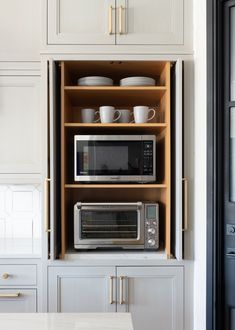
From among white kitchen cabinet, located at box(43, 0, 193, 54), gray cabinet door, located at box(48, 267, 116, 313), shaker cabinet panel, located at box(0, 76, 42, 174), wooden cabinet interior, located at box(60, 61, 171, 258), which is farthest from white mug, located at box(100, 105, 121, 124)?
gray cabinet door, located at box(48, 267, 116, 313)

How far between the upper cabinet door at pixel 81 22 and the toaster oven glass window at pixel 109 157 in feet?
1.78

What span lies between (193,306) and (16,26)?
1.93 metres

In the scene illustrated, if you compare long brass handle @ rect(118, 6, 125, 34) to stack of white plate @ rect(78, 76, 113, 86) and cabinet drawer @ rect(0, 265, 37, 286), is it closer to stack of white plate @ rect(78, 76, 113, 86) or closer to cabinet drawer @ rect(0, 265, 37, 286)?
stack of white plate @ rect(78, 76, 113, 86)

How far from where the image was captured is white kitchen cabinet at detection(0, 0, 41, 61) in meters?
1.91

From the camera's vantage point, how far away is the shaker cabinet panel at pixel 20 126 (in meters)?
1.93

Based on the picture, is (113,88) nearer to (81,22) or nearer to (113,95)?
(113,95)

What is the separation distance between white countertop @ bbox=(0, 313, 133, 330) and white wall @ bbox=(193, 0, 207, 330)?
0.74m

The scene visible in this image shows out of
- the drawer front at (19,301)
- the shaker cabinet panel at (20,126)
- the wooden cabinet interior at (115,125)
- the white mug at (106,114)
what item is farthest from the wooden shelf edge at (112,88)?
the drawer front at (19,301)

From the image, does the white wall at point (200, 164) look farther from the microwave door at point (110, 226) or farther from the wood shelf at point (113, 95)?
the microwave door at point (110, 226)

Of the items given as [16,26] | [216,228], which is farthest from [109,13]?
[216,228]

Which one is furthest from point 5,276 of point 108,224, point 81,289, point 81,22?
point 81,22

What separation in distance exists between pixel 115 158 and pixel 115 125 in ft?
0.61

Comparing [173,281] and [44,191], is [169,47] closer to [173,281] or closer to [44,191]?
[44,191]

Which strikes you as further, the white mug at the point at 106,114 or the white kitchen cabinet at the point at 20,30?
the white kitchen cabinet at the point at 20,30
